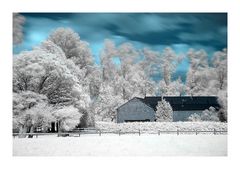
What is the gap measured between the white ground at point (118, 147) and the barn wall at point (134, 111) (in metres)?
3.56

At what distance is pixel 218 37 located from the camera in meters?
8.74

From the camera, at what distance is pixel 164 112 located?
43.0 ft

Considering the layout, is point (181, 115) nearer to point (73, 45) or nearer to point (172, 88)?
point (172, 88)

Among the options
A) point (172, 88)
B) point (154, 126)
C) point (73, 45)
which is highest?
point (73, 45)

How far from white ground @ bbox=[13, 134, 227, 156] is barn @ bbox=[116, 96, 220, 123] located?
1351 mm

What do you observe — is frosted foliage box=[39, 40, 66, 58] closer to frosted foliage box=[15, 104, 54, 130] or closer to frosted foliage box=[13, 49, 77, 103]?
frosted foliage box=[13, 49, 77, 103]

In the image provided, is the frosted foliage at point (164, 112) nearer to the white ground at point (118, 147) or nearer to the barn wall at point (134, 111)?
the barn wall at point (134, 111)

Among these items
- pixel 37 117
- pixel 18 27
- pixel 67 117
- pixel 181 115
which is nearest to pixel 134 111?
pixel 181 115

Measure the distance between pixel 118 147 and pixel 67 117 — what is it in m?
1.98
